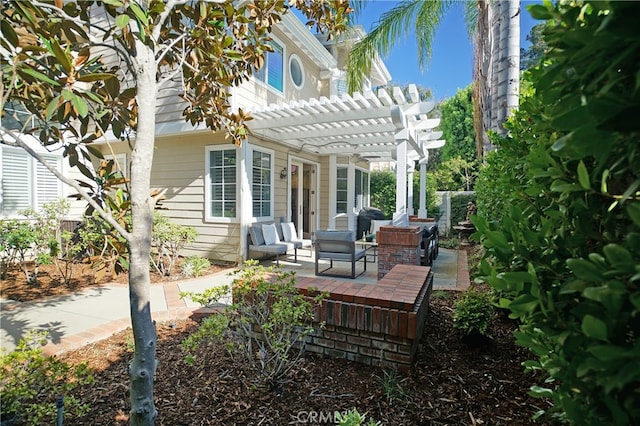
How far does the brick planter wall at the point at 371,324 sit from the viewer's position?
234 cm

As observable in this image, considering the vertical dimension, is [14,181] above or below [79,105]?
above

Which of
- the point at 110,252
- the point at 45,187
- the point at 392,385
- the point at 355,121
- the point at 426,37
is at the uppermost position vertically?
the point at 426,37

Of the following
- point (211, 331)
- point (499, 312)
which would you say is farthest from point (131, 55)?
point (499, 312)

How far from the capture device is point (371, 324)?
2424 mm

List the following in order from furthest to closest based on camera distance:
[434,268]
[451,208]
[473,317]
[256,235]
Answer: [451,208], [256,235], [434,268], [473,317]

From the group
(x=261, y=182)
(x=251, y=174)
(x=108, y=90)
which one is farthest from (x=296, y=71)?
(x=108, y=90)

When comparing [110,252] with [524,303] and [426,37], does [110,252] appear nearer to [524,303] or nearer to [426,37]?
[524,303]

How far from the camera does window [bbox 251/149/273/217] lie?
24.4 ft

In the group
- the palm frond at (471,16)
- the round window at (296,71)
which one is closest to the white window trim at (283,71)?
the round window at (296,71)

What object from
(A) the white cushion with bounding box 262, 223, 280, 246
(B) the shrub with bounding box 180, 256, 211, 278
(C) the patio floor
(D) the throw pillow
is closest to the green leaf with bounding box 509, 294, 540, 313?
(C) the patio floor

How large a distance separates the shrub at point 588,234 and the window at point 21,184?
8785 mm

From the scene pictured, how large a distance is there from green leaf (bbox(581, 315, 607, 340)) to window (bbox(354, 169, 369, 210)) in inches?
439

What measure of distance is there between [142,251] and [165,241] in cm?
490

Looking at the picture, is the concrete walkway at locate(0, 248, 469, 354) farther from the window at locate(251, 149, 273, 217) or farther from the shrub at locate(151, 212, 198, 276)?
the window at locate(251, 149, 273, 217)
